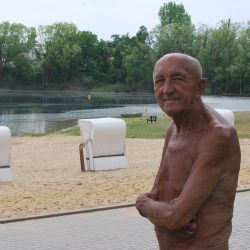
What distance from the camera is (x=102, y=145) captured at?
14500 millimetres

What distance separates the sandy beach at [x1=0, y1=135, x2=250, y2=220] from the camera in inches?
384

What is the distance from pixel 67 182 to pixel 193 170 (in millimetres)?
10255

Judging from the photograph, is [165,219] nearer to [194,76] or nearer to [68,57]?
[194,76]

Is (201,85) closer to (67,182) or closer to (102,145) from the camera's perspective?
(67,182)

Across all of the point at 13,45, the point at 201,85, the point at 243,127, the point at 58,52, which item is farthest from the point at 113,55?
the point at 201,85

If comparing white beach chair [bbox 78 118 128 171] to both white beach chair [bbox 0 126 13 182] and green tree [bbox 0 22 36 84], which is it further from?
green tree [bbox 0 22 36 84]

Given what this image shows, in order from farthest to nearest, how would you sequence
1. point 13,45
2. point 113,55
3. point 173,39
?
1. point 113,55
2. point 13,45
3. point 173,39

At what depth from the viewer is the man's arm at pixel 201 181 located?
8.01ft

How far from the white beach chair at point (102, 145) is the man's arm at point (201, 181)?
11865 mm

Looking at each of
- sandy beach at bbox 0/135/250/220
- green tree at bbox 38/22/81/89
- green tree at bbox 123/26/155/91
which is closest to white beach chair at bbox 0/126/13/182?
sandy beach at bbox 0/135/250/220

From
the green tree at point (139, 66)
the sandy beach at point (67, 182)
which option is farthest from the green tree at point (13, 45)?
the sandy beach at point (67, 182)

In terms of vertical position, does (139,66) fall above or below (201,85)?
above

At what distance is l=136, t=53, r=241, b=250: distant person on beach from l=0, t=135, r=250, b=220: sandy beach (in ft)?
22.0

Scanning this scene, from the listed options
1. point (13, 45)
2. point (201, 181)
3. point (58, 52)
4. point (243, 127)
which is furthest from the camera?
point (58, 52)
